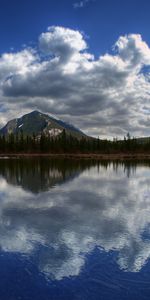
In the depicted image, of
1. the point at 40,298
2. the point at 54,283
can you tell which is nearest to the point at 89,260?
the point at 54,283

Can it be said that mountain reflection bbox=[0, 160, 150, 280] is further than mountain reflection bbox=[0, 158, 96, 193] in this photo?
No

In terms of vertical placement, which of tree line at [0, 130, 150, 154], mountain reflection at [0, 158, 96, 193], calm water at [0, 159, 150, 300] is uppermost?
tree line at [0, 130, 150, 154]

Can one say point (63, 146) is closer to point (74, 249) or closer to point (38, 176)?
point (38, 176)

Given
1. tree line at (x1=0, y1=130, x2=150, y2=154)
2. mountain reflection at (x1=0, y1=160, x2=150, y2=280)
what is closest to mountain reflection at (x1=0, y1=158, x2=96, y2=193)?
mountain reflection at (x1=0, y1=160, x2=150, y2=280)

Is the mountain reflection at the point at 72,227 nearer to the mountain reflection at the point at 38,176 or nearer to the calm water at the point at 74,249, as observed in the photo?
the calm water at the point at 74,249

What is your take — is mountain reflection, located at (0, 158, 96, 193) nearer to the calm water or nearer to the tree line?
the calm water

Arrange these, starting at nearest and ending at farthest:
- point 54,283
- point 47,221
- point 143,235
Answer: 1. point 54,283
2. point 143,235
3. point 47,221

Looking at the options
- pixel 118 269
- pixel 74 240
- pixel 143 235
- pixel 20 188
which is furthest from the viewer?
pixel 20 188

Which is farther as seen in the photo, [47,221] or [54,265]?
[47,221]

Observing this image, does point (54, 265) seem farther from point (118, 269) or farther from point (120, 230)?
point (120, 230)

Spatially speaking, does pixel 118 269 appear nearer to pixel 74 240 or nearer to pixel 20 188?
pixel 74 240

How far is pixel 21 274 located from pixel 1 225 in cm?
772

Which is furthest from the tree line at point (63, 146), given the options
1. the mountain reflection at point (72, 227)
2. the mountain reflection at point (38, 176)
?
the mountain reflection at point (72, 227)

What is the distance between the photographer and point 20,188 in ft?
116
